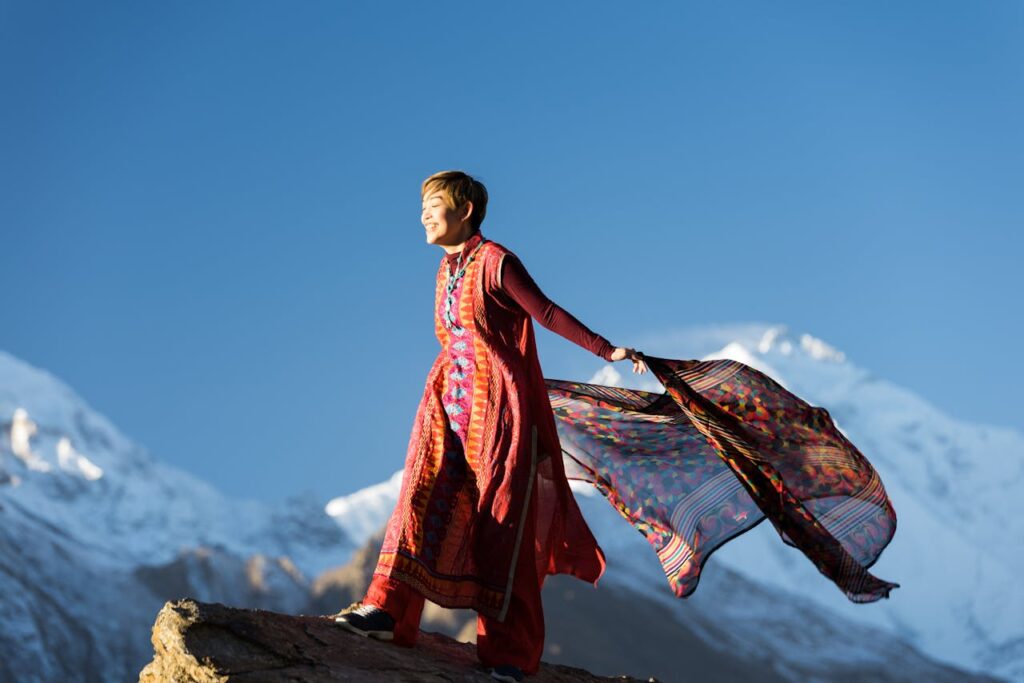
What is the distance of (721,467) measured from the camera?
19.4ft

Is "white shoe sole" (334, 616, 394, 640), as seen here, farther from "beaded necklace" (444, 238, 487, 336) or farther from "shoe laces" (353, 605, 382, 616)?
"beaded necklace" (444, 238, 487, 336)

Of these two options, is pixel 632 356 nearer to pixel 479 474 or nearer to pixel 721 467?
pixel 479 474

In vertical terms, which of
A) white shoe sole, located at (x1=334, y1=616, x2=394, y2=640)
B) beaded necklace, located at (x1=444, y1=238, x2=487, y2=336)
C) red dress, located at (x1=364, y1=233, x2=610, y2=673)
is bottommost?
white shoe sole, located at (x1=334, y1=616, x2=394, y2=640)

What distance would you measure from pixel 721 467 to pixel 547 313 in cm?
144

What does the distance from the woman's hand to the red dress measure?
0.17 ft

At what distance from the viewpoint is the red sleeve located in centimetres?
491

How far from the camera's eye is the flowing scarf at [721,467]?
5.46 metres

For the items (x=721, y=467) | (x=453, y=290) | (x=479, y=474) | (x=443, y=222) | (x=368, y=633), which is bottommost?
(x=368, y=633)

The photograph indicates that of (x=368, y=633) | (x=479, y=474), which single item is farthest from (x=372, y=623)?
(x=479, y=474)

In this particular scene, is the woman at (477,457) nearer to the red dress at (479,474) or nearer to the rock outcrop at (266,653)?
the red dress at (479,474)

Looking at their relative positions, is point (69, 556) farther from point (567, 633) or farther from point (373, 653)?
point (373, 653)

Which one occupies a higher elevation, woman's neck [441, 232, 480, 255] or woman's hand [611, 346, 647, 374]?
woman's neck [441, 232, 480, 255]

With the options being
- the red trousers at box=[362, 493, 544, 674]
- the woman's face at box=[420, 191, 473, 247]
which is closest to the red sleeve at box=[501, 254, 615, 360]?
the woman's face at box=[420, 191, 473, 247]

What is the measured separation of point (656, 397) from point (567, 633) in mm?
31910
